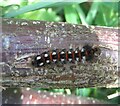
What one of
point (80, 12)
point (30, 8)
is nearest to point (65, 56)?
point (30, 8)

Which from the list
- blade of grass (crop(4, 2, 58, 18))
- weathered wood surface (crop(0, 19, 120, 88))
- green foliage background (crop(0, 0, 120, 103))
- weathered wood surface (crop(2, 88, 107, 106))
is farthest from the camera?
green foliage background (crop(0, 0, 120, 103))

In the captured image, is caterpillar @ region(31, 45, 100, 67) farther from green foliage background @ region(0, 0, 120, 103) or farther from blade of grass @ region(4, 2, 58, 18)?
green foliage background @ region(0, 0, 120, 103)

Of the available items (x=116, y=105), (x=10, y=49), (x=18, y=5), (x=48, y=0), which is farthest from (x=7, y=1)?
(x=116, y=105)

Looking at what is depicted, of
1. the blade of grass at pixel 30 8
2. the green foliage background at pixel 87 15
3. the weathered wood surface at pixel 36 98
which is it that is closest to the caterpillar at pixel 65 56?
the blade of grass at pixel 30 8

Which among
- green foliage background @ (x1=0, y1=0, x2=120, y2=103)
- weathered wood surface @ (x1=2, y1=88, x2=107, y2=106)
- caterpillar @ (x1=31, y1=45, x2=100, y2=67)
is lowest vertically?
weathered wood surface @ (x1=2, y1=88, x2=107, y2=106)

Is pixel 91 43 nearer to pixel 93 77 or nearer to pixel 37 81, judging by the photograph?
pixel 93 77

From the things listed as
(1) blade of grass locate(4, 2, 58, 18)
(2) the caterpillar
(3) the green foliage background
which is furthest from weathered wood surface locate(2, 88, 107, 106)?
(2) the caterpillar
